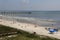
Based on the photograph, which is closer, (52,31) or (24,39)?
(24,39)

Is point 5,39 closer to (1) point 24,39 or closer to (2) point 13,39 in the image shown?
(2) point 13,39

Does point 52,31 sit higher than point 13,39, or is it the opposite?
point 13,39

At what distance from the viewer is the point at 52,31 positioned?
2672 centimetres

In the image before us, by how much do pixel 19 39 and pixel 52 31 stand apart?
39.0 ft

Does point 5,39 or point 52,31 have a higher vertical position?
point 5,39

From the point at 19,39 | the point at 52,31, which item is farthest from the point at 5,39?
the point at 52,31

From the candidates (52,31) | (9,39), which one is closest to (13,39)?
(9,39)

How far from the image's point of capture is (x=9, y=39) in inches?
623

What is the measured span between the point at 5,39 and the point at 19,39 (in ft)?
4.69

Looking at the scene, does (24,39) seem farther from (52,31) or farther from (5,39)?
(52,31)

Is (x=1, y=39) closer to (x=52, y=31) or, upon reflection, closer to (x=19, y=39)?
(x=19, y=39)

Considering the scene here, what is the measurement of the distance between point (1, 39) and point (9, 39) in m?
0.88

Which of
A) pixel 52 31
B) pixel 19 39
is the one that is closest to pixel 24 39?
pixel 19 39

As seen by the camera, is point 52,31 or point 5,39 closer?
point 5,39
